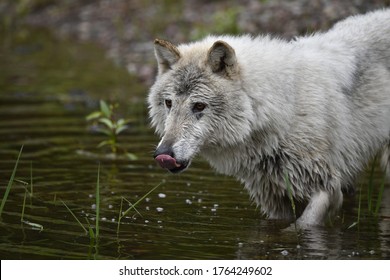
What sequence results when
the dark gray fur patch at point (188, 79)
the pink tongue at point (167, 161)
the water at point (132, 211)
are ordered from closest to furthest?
the water at point (132, 211)
the pink tongue at point (167, 161)
the dark gray fur patch at point (188, 79)

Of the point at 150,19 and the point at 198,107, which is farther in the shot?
the point at 150,19

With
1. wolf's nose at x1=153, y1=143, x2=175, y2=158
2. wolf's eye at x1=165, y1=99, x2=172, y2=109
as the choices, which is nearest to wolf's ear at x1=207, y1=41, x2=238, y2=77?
wolf's eye at x1=165, y1=99, x2=172, y2=109

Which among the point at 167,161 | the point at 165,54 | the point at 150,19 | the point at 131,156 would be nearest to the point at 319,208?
the point at 167,161

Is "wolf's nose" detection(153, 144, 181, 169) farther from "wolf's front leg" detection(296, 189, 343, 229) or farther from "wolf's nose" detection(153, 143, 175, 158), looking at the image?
"wolf's front leg" detection(296, 189, 343, 229)

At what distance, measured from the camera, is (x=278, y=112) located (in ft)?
22.0

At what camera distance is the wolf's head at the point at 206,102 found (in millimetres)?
6449

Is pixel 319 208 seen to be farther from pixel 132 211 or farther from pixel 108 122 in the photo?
pixel 108 122

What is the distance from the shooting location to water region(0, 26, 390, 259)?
19.8ft

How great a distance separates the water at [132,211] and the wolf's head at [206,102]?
762 millimetres

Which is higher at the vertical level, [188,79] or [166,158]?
[188,79]

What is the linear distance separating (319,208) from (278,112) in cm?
93

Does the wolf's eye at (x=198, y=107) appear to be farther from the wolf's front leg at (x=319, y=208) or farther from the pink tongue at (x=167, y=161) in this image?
the wolf's front leg at (x=319, y=208)

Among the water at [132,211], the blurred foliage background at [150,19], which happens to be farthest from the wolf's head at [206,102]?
the blurred foliage background at [150,19]
